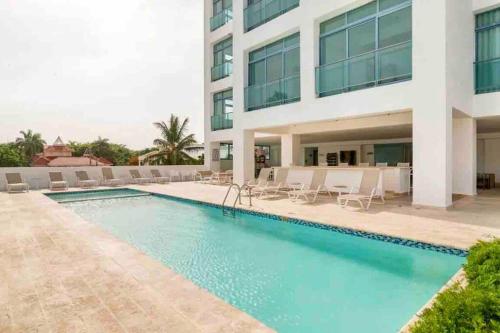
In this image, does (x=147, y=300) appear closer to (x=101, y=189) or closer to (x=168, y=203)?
(x=168, y=203)

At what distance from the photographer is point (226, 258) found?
6285 mm

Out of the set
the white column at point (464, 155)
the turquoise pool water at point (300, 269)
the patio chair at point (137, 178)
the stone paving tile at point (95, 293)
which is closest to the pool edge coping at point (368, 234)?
the turquoise pool water at point (300, 269)

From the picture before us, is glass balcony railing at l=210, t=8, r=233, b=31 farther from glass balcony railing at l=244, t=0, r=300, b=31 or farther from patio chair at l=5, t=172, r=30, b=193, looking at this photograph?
patio chair at l=5, t=172, r=30, b=193

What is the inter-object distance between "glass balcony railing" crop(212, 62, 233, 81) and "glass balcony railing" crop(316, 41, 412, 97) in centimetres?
1252

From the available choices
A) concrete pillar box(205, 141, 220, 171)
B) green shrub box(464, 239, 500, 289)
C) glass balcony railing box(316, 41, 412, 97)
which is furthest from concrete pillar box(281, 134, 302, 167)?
green shrub box(464, 239, 500, 289)

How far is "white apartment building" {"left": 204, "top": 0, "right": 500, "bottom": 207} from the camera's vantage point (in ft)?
30.5

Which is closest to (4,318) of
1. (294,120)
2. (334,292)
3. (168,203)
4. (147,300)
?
(147,300)

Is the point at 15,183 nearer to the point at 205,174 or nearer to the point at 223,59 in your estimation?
the point at 205,174

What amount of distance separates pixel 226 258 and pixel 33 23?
14178 millimetres

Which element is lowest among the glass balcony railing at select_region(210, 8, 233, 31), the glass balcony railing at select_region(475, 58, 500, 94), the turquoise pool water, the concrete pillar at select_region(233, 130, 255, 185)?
the turquoise pool water

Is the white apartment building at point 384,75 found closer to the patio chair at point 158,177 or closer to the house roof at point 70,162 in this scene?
the patio chair at point 158,177

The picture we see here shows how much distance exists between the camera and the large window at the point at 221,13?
2373 cm

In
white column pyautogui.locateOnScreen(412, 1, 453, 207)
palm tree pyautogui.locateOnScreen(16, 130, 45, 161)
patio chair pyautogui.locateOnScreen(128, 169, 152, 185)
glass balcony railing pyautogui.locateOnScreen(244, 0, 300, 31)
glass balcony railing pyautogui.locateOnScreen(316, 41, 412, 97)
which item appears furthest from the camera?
palm tree pyautogui.locateOnScreen(16, 130, 45, 161)

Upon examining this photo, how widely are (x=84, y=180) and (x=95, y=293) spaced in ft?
54.4
